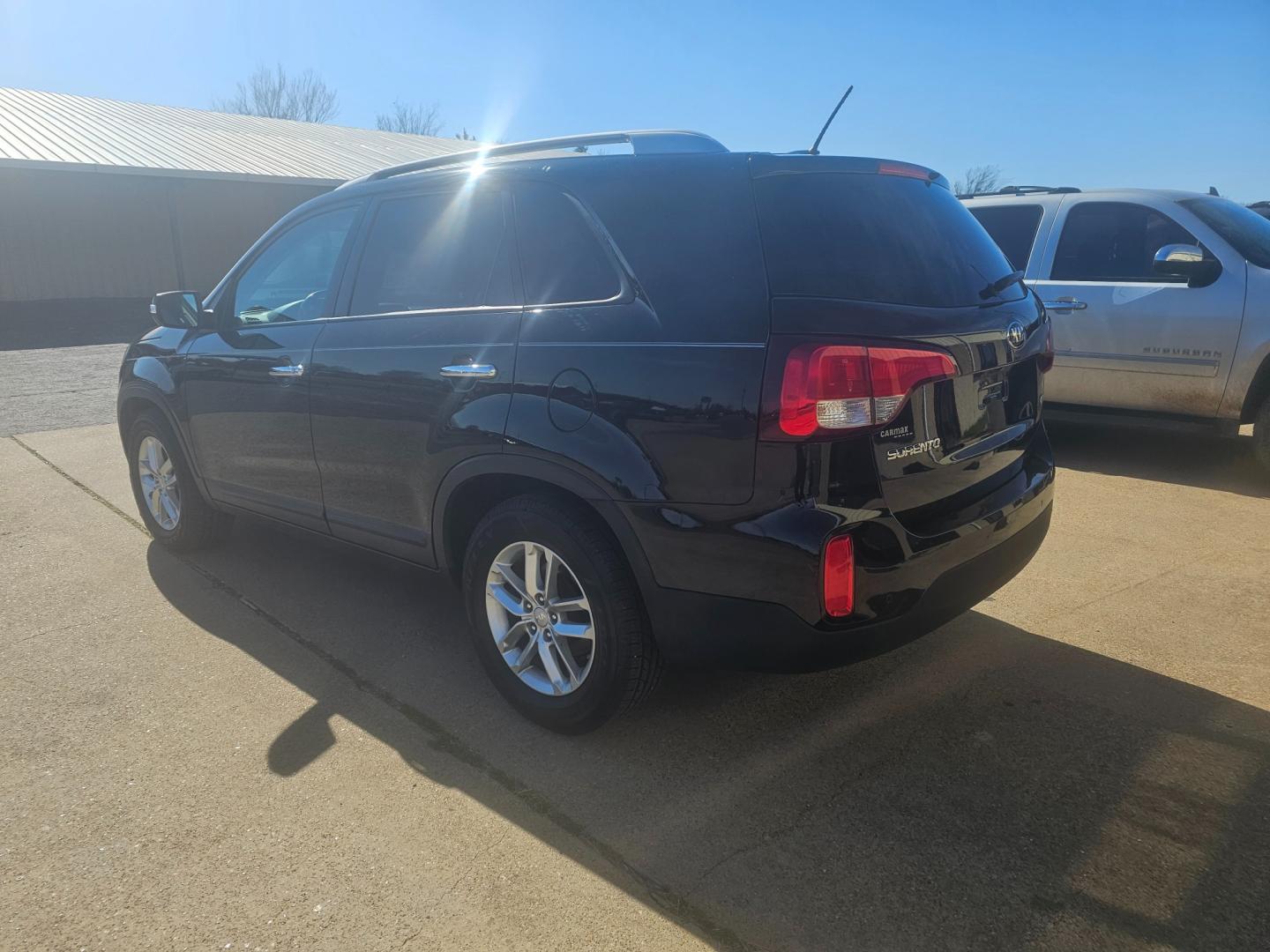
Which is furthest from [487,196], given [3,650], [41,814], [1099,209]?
[1099,209]

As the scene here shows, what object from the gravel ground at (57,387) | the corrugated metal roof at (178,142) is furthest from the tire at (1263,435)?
the corrugated metal roof at (178,142)

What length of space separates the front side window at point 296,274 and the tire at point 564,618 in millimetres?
1420

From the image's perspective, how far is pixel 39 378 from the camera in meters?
12.6

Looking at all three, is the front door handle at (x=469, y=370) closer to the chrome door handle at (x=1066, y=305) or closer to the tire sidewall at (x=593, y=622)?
the tire sidewall at (x=593, y=622)

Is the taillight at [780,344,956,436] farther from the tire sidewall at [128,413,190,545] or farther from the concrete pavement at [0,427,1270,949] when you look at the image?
the tire sidewall at [128,413,190,545]

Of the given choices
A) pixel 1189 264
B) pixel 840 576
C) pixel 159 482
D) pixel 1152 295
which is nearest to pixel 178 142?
pixel 159 482

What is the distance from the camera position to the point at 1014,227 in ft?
23.5

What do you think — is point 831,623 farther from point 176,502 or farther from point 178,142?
point 178,142

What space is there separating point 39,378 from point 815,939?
13.5m

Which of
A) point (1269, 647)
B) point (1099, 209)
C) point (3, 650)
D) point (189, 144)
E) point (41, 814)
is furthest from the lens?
point (189, 144)

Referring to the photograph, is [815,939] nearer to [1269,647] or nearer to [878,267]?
[878,267]

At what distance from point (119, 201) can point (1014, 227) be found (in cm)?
2240

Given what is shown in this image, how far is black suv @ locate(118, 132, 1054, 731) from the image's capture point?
251 centimetres

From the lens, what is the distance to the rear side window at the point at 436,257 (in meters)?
3.27
